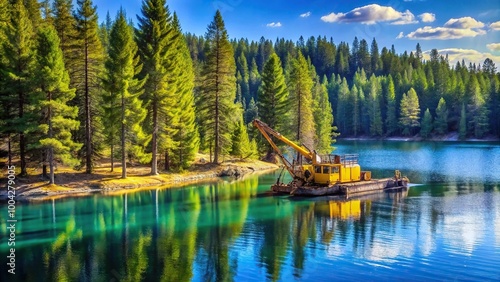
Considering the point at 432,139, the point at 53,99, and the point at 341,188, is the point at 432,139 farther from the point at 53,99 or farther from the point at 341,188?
the point at 53,99

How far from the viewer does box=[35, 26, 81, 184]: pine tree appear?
3725 cm

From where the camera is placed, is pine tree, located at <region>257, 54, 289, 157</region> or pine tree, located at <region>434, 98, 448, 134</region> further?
pine tree, located at <region>434, 98, 448, 134</region>

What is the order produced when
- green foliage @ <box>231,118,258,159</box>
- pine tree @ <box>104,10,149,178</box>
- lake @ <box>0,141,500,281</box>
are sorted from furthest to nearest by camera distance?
green foliage @ <box>231,118,258,159</box> → pine tree @ <box>104,10,149,178</box> → lake @ <box>0,141,500,281</box>

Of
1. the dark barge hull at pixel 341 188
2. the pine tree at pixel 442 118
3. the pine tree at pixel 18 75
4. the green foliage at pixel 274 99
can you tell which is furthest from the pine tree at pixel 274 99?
the pine tree at pixel 442 118

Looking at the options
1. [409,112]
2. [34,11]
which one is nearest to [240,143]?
[34,11]

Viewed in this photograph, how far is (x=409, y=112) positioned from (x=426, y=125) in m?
7.58

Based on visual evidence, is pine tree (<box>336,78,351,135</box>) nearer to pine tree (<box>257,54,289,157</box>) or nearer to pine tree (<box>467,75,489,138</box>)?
pine tree (<box>467,75,489,138</box>)

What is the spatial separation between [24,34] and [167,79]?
13.9 meters

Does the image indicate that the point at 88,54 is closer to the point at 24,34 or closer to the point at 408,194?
the point at 24,34

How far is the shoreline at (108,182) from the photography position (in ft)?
123

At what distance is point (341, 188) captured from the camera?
1464 inches

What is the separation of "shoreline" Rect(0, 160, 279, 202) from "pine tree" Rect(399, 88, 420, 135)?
254 feet

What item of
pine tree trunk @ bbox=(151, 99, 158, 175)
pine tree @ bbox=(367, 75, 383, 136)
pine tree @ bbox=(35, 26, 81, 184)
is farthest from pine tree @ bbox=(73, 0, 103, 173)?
pine tree @ bbox=(367, 75, 383, 136)

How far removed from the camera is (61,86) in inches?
1500
